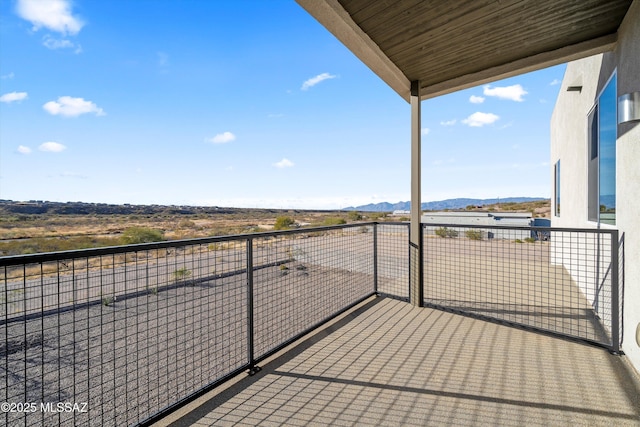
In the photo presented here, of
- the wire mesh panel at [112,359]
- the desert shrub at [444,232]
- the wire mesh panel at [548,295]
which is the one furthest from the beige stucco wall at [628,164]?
the wire mesh panel at [112,359]

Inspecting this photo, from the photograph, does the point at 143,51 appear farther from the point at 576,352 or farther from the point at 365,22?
the point at 576,352

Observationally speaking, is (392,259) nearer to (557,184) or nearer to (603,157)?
(603,157)

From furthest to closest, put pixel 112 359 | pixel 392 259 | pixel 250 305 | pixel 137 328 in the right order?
pixel 392 259 < pixel 250 305 < pixel 112 359 < pixel 137 328

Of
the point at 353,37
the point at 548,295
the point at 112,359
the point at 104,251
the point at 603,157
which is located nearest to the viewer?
the point at 104,251

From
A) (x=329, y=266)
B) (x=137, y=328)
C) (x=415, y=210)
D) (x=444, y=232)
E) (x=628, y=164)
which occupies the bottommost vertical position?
(x=329, y=266)

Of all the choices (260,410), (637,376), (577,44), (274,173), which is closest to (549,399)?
(637,376)

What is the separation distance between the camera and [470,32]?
2564mm

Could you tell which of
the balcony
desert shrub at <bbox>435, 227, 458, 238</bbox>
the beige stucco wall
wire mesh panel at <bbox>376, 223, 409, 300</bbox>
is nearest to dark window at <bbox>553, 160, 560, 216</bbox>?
desert shrub at <bbox>435, 227, 458, 238</bbox>

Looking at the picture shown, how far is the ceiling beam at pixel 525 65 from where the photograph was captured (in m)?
2.73

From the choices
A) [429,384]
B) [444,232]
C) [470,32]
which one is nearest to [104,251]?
[429,384]

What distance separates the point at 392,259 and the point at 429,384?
3.84 m

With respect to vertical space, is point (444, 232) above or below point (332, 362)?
above

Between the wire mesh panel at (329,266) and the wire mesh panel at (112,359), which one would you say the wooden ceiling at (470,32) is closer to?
the wire mesh panel at (112,359)

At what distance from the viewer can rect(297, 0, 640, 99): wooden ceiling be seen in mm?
2215
